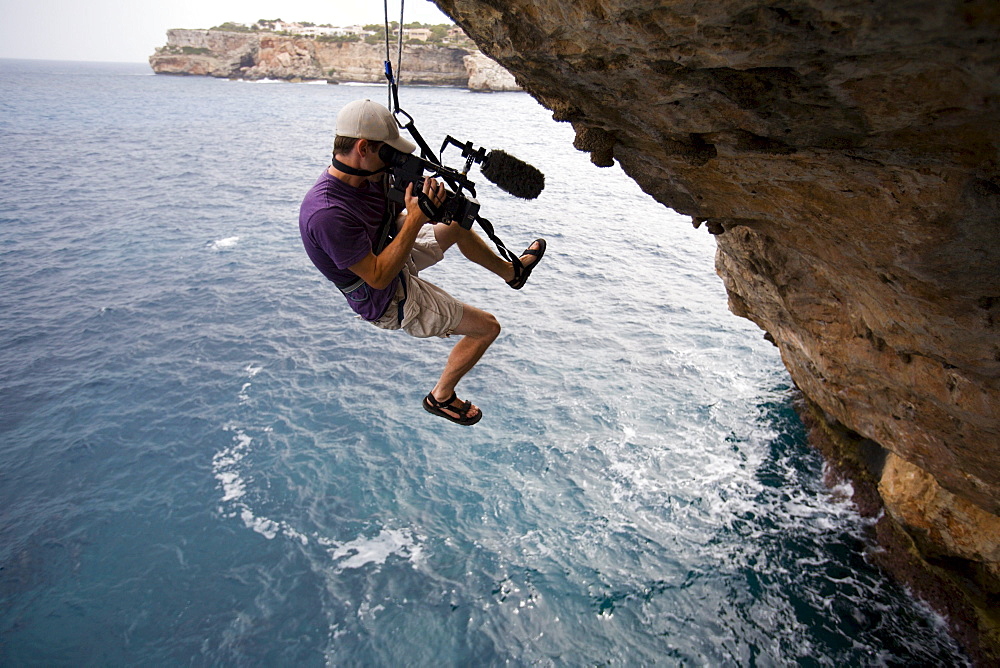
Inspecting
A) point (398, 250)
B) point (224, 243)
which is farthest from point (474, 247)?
point (224, 243)

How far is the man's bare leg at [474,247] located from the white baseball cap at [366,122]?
1031 millimetres

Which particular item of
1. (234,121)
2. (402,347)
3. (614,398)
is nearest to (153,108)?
(234,121)

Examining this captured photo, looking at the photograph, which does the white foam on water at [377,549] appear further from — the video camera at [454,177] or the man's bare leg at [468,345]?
the video camera at [454,177]

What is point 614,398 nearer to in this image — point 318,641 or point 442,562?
point 442,562

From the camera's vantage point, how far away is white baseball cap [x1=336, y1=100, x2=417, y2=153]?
15.1 ft

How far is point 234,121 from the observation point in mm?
49594

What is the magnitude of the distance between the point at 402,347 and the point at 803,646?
11.5m

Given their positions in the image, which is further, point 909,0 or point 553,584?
point 553,584

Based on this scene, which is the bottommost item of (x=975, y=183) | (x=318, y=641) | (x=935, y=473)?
(x=318, y=641)

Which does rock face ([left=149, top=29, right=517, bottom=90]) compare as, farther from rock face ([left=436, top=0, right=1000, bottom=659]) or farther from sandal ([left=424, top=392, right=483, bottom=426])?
sandal ([left=424, top=392, right=483, bottom=426])

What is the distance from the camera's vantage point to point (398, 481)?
40.0ft

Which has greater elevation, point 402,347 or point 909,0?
point 909,0

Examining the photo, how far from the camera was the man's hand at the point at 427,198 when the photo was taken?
176 inches

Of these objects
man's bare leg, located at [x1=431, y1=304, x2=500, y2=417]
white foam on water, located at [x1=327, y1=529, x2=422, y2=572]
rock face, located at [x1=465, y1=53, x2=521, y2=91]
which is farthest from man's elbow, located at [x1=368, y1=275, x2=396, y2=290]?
rock face, located at [x1=465, y1=53, x2=521, y2=91]
